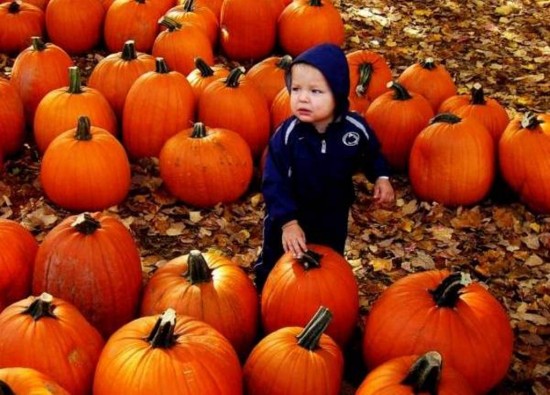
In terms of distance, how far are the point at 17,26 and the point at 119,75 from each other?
167 centimetres

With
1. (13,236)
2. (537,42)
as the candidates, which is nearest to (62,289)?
(13,236)

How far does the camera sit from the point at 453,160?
4738 millimetres

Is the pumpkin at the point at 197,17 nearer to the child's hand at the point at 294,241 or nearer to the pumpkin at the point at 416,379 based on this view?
the child's hand at the point at 294,241

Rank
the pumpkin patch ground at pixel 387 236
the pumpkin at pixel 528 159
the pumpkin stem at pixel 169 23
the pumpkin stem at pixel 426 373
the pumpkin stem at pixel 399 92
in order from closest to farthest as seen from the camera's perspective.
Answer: the pumpkin stem at pixel 426 373 → the pumpkin patch ground at pixel 387 236 → the pumpkin at pixel 528 159 → the pumpkin stem at pixel 399 92 → the pumpkin stem at pixel 169 23

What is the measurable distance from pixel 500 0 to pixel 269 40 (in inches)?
138

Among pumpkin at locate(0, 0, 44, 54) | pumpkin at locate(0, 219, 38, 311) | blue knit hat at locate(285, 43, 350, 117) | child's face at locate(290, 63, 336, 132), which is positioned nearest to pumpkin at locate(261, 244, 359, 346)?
child's face at locate(290, 63, 336, 132)

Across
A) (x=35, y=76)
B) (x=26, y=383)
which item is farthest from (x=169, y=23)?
(x=26, y=383)

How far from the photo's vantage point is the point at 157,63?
16.5 feet

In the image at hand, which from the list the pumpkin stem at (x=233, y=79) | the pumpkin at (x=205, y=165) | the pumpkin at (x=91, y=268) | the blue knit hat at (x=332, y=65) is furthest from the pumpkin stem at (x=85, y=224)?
the pumpkin stem at (x=233, y=79)

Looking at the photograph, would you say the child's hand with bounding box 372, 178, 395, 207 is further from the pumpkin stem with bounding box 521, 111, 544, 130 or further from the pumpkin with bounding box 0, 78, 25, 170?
the pumpkin with bounding box 0, 78, 25, 170

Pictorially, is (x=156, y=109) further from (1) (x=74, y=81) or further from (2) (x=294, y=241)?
(2) (x=294, y=241)

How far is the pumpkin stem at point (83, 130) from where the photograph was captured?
4.39 metres

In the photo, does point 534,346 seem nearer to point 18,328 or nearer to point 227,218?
point 227,218

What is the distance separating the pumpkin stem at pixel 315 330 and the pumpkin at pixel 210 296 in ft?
1.55
